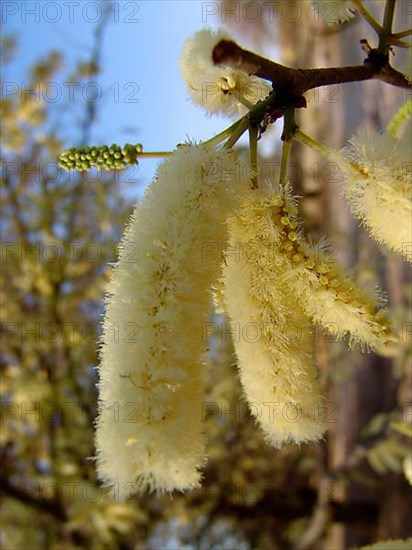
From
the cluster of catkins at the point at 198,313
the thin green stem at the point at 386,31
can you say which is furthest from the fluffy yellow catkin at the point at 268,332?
the thin green stem at the point at 386,31

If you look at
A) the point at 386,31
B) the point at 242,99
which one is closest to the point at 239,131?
the point at 242,99

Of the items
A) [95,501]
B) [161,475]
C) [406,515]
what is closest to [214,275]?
[161,475]

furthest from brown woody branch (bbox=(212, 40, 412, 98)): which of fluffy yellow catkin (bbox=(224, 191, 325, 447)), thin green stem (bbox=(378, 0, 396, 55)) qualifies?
fluffy yellow catkin (bbox=(224, 191, 325, 447))

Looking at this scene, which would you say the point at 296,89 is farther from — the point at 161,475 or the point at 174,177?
the point at 161,475

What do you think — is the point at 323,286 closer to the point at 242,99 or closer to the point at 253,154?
the point at 253,154

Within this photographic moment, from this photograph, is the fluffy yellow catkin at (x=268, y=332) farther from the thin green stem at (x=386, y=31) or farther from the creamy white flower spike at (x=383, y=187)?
the thin green stem at (x=386, y=31)

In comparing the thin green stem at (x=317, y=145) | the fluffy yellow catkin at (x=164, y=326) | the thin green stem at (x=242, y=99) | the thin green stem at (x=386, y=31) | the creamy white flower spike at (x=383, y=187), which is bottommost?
the fluffy yellow catkin at (x=164, y=326)
